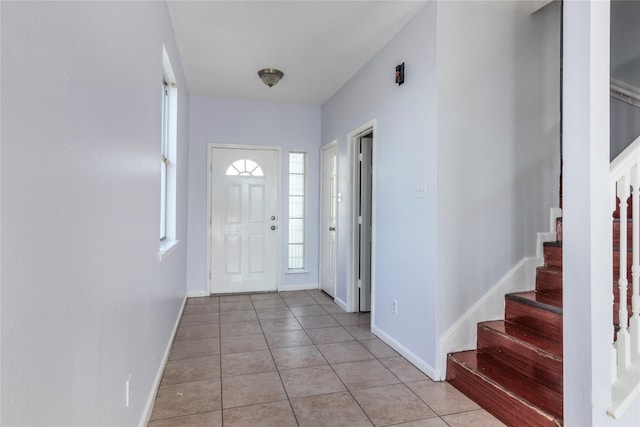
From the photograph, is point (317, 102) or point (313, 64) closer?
point (313, 64)

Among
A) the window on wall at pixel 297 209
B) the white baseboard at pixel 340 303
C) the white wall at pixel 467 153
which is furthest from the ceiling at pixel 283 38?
Answer: the white baseboard at pixel 340 303

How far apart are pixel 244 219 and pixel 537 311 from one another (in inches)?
141

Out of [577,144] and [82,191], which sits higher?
[577,144]

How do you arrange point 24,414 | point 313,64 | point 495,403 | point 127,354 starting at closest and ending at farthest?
point 24,414, point 127,354, point 495,403, point 313,64

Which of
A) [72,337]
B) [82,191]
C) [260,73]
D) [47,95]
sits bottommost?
[72,337]

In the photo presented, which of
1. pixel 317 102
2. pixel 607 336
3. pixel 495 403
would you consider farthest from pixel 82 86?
pixel 317 102

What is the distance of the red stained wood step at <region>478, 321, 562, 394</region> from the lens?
1.98 m

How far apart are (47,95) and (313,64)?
316cm

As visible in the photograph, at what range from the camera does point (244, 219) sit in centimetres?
493

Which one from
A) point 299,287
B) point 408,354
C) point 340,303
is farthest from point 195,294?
point 408,354

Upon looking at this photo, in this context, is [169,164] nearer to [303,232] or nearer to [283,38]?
[283,38]

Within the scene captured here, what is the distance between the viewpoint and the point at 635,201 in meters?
1.62

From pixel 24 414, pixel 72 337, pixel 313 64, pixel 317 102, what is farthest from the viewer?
pixel 317 102

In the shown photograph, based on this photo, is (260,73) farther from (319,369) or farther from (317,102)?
(319,369)
